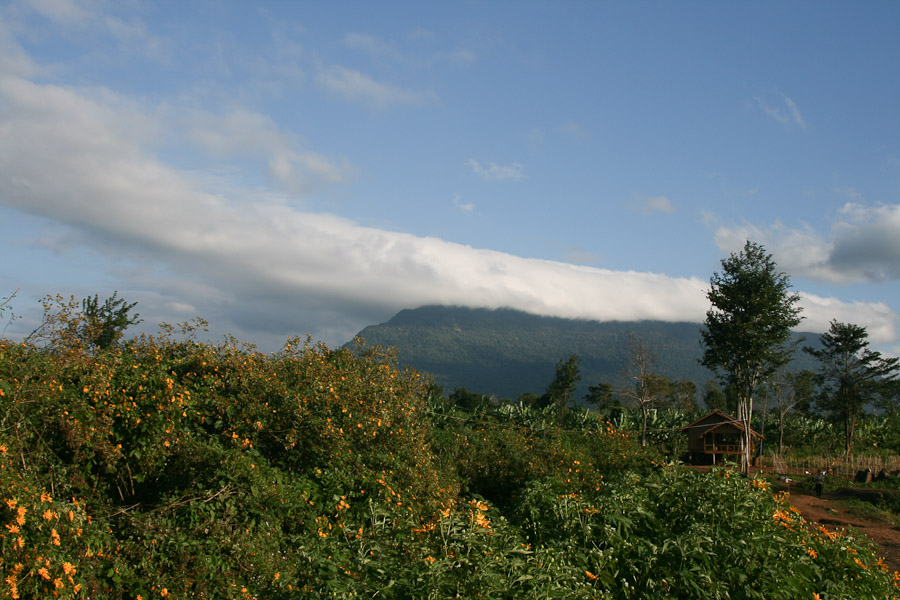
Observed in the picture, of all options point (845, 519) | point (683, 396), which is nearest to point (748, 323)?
point (845, 519)

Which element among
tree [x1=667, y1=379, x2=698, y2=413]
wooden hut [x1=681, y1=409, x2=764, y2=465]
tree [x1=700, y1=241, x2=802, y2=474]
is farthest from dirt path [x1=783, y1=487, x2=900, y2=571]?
tree [x1=667, y1=379, x2=698, y2=413]

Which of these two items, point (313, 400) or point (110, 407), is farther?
point (313, 400)

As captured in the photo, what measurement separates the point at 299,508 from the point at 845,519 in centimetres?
1265

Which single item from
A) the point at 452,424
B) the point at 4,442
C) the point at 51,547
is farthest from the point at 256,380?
the point at 452,424

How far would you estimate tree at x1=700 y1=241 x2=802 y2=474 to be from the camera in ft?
66.0

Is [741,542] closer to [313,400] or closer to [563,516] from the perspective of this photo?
[563,516]

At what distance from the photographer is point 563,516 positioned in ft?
17.0

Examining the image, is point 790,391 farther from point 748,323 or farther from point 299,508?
point 299,508

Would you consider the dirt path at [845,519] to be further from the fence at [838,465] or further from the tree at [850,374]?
the tree at [850,374]

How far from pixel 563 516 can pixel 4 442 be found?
16.0 ft

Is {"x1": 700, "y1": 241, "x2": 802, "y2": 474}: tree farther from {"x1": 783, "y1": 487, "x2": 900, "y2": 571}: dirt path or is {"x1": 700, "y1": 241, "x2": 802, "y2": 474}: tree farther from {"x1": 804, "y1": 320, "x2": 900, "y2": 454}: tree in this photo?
{"x1": 804, "y1": 320, "x2": 900, "y2": 454}: tree

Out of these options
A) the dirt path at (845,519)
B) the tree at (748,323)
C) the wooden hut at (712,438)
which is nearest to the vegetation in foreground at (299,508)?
the dirt path at (845,519)

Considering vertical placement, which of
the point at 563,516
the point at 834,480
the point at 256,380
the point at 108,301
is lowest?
the point at 834,480

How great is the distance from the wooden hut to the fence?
1831mm
